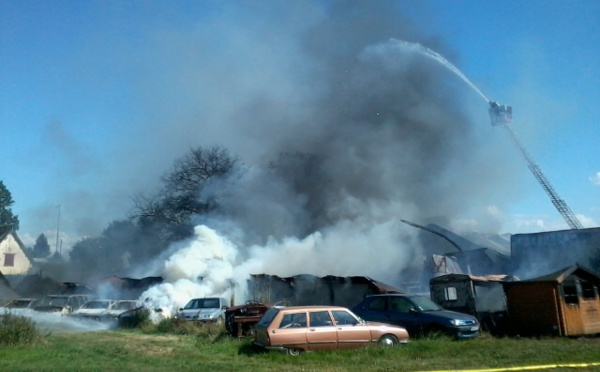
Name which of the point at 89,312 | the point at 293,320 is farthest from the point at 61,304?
the point at 293,320

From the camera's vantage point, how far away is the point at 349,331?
41.5ft

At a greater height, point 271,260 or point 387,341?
point 271,260

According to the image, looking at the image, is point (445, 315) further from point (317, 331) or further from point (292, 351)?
point (292, 351)

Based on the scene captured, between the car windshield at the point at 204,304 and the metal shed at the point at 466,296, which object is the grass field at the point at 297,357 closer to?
the metal shed at the point at 466,296

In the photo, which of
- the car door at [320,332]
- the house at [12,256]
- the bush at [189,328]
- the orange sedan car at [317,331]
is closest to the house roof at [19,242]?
the house at [12,256]

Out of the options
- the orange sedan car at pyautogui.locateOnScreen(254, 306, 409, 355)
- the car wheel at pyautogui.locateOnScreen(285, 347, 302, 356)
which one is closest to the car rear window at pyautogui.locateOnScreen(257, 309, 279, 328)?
the orange sedan car at pyautogui.locateOnScreen(254, 306, 409, 355)

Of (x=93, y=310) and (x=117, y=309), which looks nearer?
(x=117, y=309)

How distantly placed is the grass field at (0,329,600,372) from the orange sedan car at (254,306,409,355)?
32 cm

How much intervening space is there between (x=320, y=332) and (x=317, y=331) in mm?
77

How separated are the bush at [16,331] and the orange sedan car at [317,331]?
6611mm

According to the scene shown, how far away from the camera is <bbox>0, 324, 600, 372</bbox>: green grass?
10730mm

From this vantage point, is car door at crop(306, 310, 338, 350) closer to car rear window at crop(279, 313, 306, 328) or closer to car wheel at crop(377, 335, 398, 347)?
car rear window at crop(279, 313, 306, 328)

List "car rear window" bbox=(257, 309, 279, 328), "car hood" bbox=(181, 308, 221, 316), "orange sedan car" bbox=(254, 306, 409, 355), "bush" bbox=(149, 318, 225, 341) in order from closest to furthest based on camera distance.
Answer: "orange sedan car" bbox=(254, 306, 409, 355), "car rear window" bbox=(257, 309, 279, 328), "bush" bbox=(149, 318, 225, 341), "car hood" bbox=(181, 308, 221, 316)

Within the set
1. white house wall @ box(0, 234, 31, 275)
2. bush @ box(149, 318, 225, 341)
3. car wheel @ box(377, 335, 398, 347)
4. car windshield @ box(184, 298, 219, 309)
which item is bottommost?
car wheel @ box(377, 335, 398, 347)
